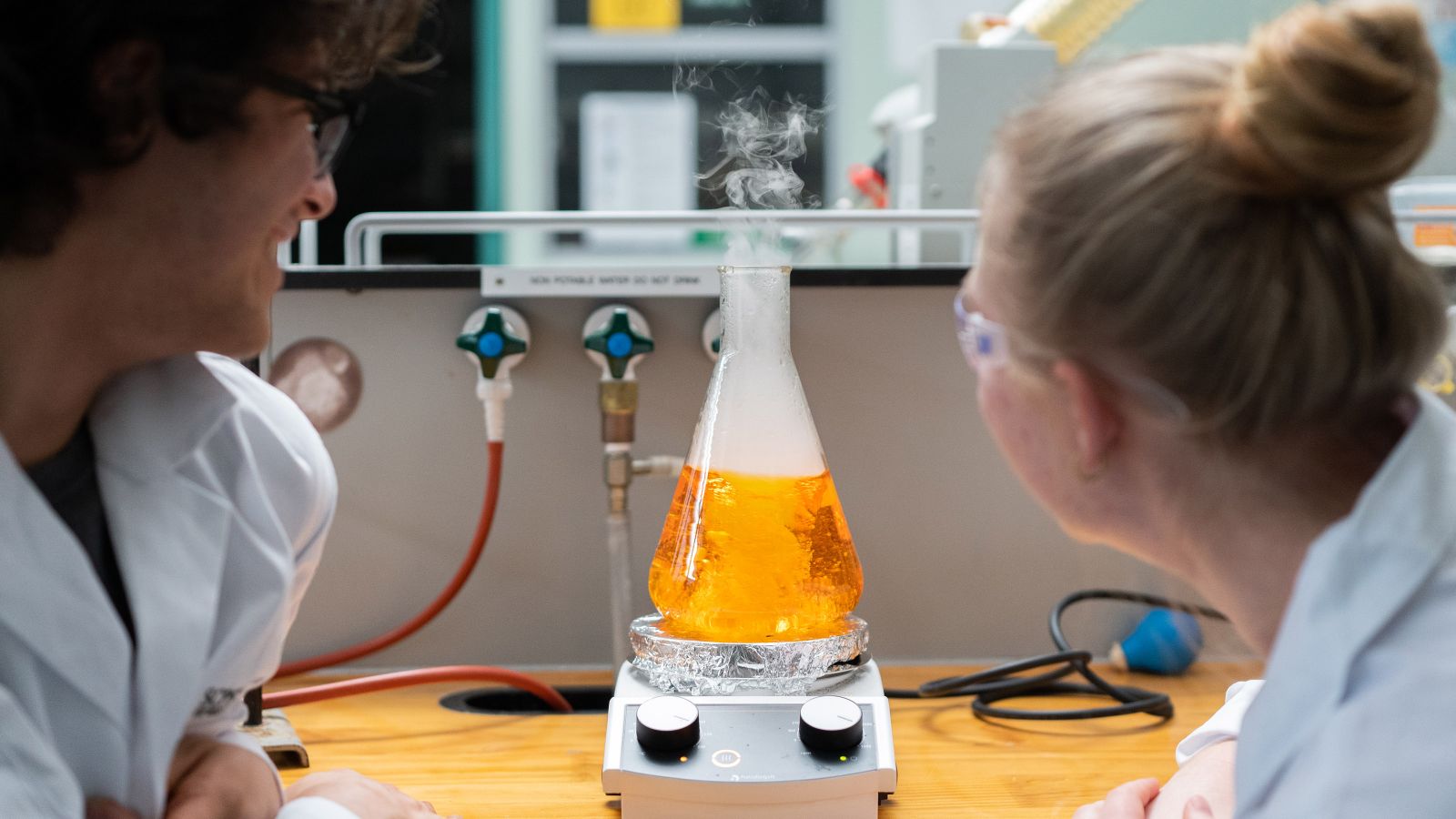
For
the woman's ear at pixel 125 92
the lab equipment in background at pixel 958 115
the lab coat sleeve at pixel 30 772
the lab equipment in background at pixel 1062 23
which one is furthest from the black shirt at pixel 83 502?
the lab equipment in background at pixel 1062 23

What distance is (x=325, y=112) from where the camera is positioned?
0.80 meters

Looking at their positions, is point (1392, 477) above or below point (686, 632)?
above

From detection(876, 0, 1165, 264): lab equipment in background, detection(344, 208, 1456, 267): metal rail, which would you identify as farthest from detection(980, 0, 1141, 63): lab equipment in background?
detection(344, 208, 1456, 267): metal rail

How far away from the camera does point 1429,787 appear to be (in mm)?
606

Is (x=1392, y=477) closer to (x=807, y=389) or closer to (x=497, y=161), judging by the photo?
(x=807, y=389)

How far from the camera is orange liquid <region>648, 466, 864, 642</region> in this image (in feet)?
3.59

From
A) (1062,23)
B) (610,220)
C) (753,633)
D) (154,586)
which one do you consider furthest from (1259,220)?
(1062,23)

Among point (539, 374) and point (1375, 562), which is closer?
point (1375, 562)

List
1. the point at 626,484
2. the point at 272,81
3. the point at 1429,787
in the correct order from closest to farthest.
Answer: the point at 1429,787, the point at 272,81, the point at 626,484

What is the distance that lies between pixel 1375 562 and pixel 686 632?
63 centimetres

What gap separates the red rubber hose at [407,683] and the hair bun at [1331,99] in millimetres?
964

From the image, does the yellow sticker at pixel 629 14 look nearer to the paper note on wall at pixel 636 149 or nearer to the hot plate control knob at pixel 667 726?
the paper note on wall at pixel 636 149

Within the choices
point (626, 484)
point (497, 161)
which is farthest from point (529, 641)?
point (497, 161)

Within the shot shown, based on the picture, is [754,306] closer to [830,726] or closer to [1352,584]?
[830,726]
